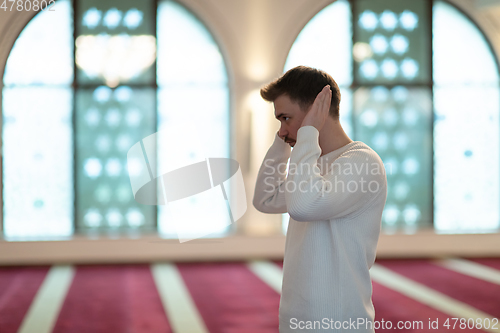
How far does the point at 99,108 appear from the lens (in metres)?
7.76

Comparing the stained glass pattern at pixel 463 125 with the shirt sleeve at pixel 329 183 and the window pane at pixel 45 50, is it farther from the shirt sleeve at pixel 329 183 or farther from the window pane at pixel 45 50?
the shirt sleeve at pixel 329 183

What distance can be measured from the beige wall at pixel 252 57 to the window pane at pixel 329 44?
272mm

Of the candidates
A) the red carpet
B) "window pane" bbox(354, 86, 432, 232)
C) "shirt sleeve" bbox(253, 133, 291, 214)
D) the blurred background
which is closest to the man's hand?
"shirt sleeve" bbox(253, 133, 291, 214)

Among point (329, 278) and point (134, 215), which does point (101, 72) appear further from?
point (329, 278)

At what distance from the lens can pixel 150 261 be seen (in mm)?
7473

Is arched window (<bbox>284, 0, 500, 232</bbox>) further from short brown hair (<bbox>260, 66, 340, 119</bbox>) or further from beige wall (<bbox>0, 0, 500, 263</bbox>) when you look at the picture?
short brown hair (<bbox>260, 66, 340, 119</bbox>)

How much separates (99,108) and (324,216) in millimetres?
6961

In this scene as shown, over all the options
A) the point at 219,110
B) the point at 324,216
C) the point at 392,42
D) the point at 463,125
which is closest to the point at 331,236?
the point at 324,216

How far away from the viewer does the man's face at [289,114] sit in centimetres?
149

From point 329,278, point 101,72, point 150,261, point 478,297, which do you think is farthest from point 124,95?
point 329,278

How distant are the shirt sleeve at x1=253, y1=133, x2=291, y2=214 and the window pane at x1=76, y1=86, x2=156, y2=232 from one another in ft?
20.7

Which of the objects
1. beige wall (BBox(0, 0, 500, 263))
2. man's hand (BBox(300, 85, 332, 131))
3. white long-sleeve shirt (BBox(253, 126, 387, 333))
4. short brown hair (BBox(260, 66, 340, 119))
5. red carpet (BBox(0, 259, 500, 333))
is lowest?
red carpet (BBox(0, 259, 500, 333))

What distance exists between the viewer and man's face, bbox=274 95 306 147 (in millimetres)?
1491

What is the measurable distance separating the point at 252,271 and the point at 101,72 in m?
3.84
